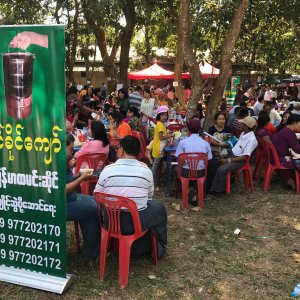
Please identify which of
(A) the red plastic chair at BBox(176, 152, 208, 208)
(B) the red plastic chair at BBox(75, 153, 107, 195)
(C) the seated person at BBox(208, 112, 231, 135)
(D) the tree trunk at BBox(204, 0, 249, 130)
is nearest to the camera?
(B) the red plastic chair at BBox(75, 153, 107, 195)

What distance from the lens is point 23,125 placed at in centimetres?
320

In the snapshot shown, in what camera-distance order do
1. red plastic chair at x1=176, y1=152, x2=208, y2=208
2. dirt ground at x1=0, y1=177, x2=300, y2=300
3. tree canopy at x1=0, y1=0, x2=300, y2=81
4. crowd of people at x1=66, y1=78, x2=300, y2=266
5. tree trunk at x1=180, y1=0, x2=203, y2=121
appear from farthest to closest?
tree canopy at x1=0, y1=0, x2=300, y2=81 → tree trunk at x1=180, y1=0, x2=203, y2=121 → red plastic chair at x1=176, y1=152, x2=208, y2=208 → crowd of people at x1=66, y1=78, x2=300, y2=266 → dirt ground at x1=0, y1=177, x2=300, y2=300

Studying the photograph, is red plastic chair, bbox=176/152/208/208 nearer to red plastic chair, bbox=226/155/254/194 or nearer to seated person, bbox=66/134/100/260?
red plastic chair, bbox=226/155/254/194

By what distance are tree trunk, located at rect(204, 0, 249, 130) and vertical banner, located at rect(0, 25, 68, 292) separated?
5133 mm

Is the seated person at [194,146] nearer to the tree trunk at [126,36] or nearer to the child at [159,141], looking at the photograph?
the child at [159,141]

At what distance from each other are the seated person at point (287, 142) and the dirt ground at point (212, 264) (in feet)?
3.07

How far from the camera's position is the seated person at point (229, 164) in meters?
6.09

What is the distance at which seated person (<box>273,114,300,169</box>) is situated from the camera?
6246 millimetres

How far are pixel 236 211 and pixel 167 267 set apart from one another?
1929mm

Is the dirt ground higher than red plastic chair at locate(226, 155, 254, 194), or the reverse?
red plastic chair at locate(226, 155, 254, 194)

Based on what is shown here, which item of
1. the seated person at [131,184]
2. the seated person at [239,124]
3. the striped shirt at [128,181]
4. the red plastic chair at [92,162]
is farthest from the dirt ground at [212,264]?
the seated person at [239,124]

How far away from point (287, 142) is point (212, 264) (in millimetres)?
3003

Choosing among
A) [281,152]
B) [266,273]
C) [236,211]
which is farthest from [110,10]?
[266,273]

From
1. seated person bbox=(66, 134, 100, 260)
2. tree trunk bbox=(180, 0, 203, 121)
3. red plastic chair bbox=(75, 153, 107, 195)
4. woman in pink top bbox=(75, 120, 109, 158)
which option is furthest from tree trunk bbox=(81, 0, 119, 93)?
seated person bbox=(66, 134, 100, 260)
